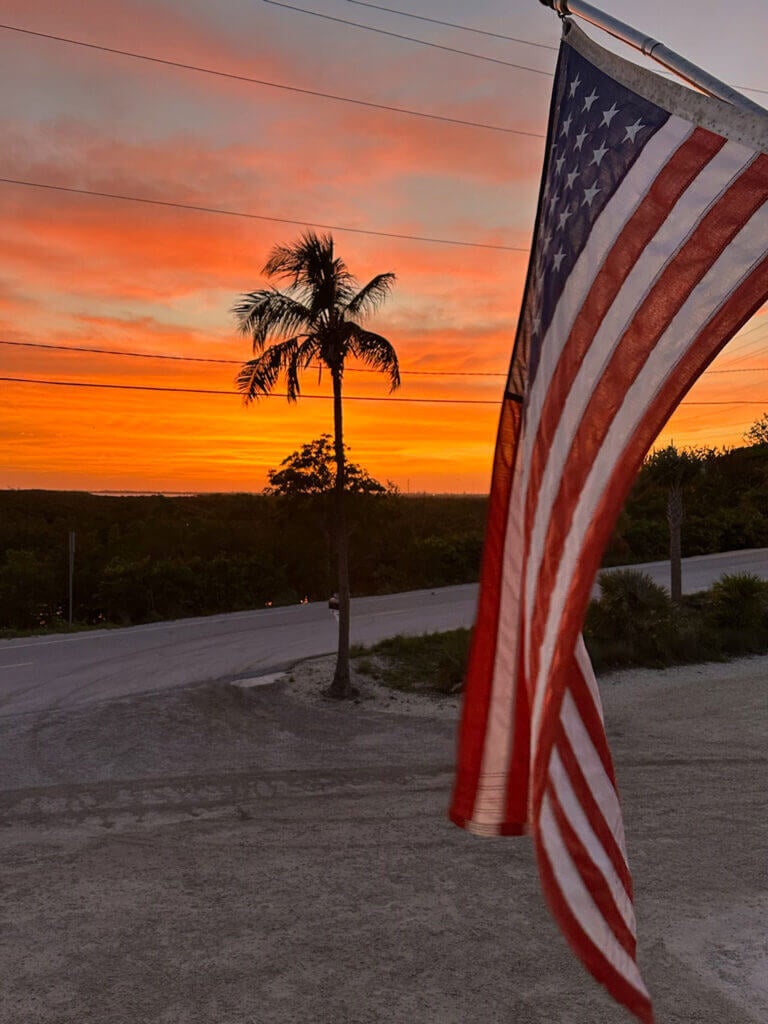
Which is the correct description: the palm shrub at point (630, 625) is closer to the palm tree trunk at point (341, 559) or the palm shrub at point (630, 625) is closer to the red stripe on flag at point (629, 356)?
the palm tree trunk at point (341, 559)

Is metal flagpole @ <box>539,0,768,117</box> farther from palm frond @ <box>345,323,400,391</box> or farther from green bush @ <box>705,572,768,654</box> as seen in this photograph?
green bush @ <box>705,572,768,654</box>

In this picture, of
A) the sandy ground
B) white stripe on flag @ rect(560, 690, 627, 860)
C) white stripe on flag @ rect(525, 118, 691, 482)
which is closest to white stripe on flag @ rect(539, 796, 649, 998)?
white stripe on flag @ rect(560, 690, 627, 860)

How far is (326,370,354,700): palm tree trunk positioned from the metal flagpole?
11278 millimetres

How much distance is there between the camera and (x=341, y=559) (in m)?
15.2

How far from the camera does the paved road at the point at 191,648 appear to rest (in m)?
16.2

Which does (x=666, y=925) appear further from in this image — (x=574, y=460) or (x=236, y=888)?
(x=574, y=460)

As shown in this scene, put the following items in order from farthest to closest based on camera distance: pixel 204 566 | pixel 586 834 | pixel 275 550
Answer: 1. pixel 275 550
2. pixel 204 566
3. pixel 586 834

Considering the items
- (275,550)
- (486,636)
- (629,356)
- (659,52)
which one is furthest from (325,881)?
(275,550)

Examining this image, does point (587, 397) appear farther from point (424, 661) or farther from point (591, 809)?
point (424, 661)

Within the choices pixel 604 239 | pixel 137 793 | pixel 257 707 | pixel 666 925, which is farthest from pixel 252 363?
pixel 604 239

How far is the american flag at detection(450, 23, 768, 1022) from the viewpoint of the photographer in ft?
10.1

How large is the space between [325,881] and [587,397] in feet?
20.4

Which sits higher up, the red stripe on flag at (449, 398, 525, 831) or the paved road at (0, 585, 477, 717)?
the red stripe on flag at (449, 398, 525, 831)

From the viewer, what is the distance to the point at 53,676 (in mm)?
17062
